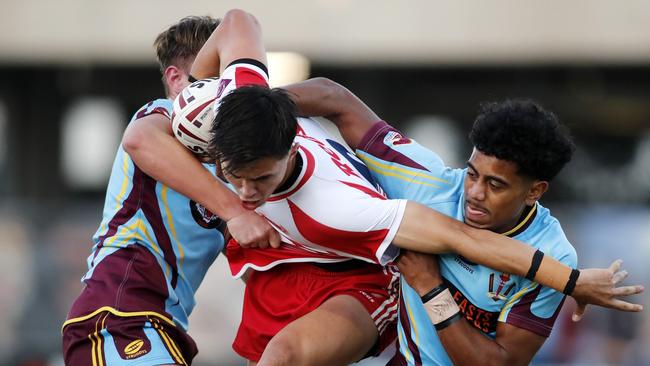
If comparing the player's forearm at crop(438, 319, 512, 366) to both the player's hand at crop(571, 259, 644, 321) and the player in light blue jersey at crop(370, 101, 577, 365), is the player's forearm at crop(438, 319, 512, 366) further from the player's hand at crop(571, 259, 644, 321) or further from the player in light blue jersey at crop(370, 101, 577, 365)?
the player's hand at crop(571, 259, 644, 321)

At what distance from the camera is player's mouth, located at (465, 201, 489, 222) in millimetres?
5113

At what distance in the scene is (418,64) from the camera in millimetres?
19172

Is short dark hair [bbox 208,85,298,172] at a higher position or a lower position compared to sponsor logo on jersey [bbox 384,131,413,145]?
higher

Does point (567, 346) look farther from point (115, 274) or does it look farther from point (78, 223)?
point (115, 274)

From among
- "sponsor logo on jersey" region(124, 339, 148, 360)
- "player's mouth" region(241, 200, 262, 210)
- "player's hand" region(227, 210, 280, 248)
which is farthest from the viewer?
"sponsor logo on jersey" region(124, 339, 148, 360)

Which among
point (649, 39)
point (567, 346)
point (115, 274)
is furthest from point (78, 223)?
point (649, 39)

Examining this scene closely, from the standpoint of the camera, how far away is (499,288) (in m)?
5.30

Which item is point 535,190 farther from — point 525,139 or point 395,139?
point 395,139

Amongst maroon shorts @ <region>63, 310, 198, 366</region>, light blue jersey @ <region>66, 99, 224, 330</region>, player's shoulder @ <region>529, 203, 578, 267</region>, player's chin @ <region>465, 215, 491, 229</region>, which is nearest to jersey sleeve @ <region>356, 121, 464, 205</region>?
player's chin @ <region>465, 215, 491, 229</region>

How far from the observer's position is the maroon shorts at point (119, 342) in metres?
5.32

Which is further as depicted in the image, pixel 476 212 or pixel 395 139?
pixel 395 139

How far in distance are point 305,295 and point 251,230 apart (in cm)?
53

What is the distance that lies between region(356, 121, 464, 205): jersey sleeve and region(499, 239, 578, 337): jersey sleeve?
1.80 feet

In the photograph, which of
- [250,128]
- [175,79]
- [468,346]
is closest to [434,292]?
[468,346]
